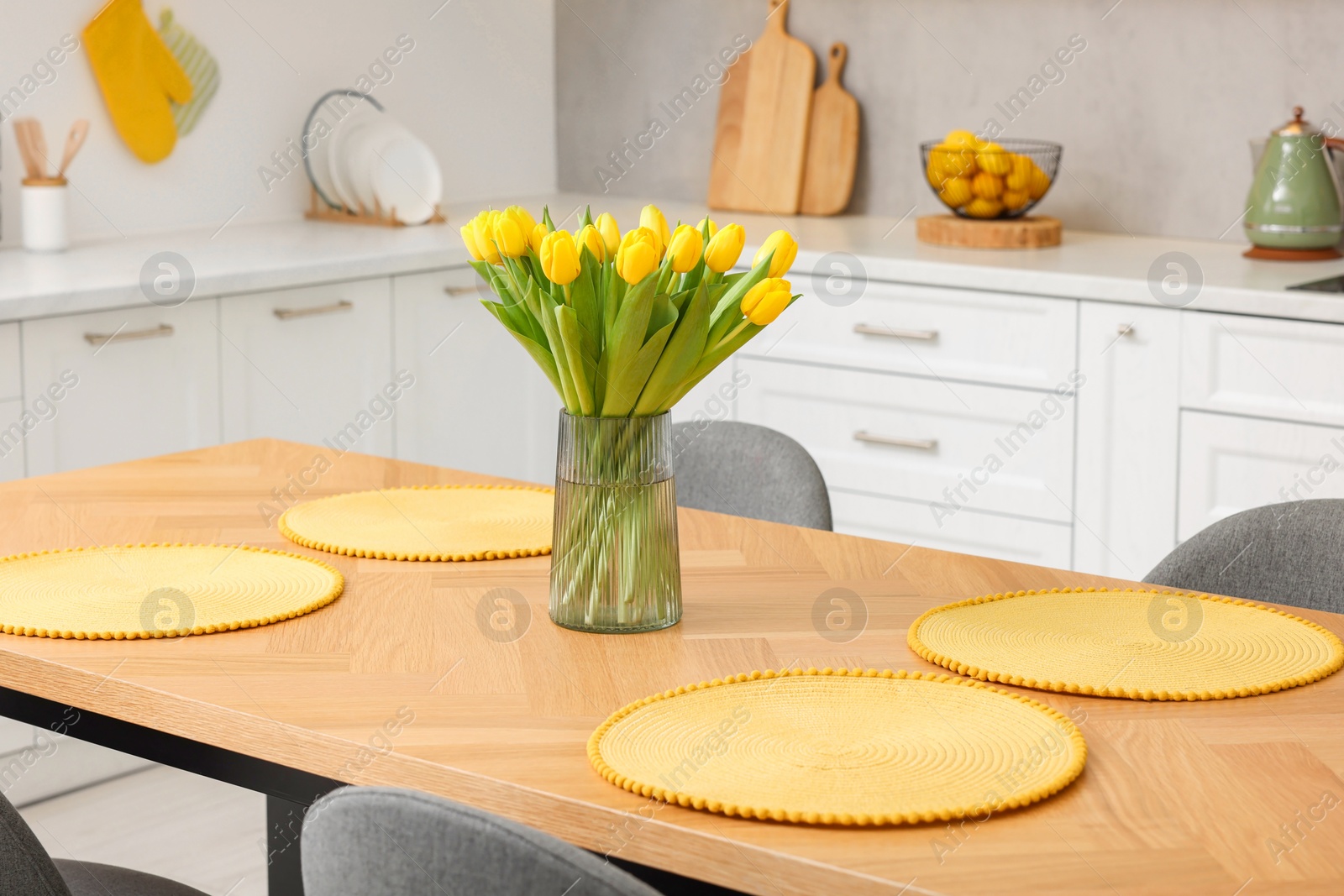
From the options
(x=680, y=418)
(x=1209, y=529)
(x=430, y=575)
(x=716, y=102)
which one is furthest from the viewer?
(x=716, y=102)

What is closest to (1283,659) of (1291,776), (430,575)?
(1291,776)

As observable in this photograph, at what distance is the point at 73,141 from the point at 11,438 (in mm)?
842

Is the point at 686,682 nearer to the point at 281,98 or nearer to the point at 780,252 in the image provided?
the point at 780,252

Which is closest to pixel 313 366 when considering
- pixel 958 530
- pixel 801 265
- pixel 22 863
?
pixel 801 265

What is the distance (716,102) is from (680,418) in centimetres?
96

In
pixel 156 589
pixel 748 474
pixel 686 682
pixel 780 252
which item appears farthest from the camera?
Answer: pixel 748 474

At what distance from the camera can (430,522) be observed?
1.76 meters

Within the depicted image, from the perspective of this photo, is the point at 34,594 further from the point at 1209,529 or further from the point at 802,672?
the point at 1209,529

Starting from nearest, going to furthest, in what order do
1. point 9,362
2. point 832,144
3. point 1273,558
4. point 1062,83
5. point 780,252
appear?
point 780,252, point 1273,558, point 9,362, point 1062,83, point 832,144

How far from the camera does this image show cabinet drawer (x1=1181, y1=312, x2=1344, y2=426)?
2.66 metres

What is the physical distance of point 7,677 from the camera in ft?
4.44

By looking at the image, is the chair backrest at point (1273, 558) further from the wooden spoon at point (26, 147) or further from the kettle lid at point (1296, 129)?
the wooden spoon at point (26, 147)

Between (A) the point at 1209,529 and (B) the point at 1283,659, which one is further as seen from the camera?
(A) the point at 1209,529

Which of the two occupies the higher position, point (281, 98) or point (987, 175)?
point (281, 98)
